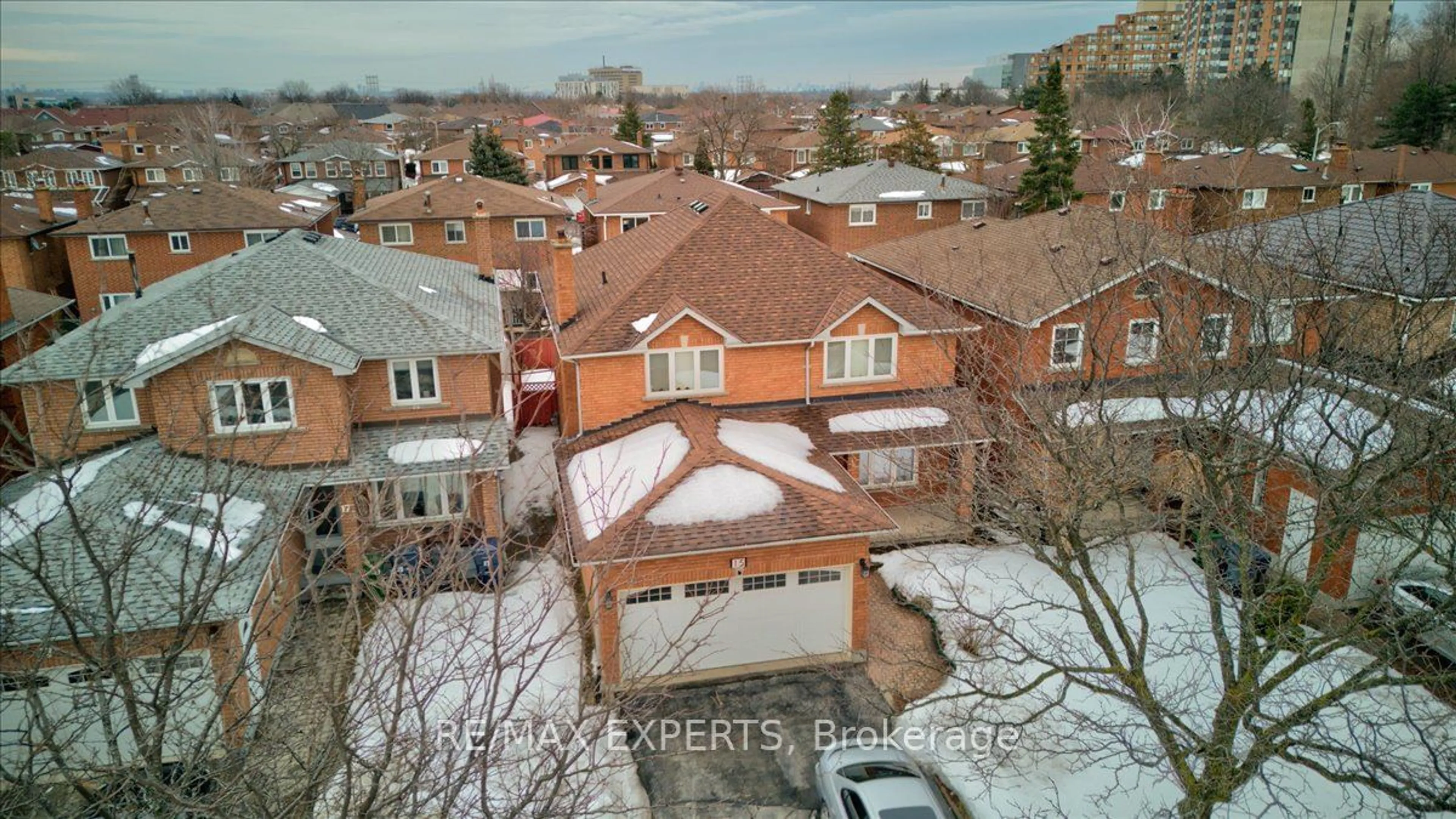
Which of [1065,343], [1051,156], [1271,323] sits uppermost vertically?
[1051,156]

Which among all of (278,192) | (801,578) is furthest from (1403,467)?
(278,192)

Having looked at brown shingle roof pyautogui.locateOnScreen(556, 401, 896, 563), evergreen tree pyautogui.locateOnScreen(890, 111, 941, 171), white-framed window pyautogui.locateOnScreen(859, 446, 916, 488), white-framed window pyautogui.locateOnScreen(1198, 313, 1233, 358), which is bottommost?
white-framed window pyautogui.locateOnScreen(859, 446, 916, 488)

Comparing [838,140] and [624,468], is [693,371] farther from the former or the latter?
[838,140]

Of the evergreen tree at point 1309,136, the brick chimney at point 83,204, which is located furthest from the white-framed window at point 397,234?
the evergreen tree at point 1309,136

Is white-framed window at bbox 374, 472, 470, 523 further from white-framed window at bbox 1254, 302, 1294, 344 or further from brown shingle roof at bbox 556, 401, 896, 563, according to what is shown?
white-framed window at bbox 1254, 302, 1294, 344

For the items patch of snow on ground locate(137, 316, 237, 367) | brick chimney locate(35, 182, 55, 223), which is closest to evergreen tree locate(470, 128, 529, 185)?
brick chimney locate(35, 182, 55, 223)

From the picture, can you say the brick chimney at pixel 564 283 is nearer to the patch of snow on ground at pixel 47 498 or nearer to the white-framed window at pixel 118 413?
the white-framed window at pixel 118 413

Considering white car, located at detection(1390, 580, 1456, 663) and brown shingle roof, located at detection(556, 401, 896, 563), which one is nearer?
white car, located at detection(1390, 580, 1456, 663)

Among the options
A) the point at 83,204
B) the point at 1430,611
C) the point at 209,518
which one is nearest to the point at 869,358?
the point at 1430,611
